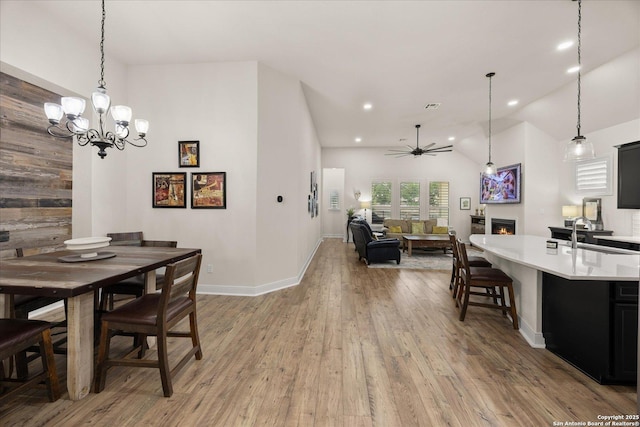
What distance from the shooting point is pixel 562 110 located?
5438 mm

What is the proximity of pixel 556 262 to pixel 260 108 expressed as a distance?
396 centimetres

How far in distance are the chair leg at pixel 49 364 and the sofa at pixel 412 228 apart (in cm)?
763

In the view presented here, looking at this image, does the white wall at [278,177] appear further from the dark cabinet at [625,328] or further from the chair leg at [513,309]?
→ the dark cabinet at [625,328]

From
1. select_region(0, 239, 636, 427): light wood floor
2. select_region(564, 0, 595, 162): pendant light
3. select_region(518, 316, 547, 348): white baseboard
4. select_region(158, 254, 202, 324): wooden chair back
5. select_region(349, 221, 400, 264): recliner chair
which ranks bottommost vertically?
select_region(0, 239, 636, 427): light wood floor

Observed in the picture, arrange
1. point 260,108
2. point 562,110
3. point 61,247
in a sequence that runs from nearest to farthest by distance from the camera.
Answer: point 61,247
point 260,108
point 562,110

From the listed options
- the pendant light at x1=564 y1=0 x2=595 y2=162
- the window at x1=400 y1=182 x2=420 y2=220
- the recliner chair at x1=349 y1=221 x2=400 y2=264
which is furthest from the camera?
the window at x1=400 y1=182 x2=420 y2=220

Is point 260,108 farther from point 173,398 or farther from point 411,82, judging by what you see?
point 173,398

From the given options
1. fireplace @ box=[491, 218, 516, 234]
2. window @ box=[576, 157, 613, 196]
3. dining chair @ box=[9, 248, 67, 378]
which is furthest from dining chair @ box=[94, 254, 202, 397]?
fireplace @ box=[491, 218, 516, 234]

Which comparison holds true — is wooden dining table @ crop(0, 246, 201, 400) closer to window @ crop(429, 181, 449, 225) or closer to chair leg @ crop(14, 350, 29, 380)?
chair leg @ crop(14, 350, 29, 380)

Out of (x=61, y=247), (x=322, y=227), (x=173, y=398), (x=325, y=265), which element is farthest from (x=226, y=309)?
(x=322, y=227)

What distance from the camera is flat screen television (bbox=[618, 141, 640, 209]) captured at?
448 cm

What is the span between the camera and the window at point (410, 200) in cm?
998

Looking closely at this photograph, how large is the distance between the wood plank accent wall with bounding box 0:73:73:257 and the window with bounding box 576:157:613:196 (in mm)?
8967

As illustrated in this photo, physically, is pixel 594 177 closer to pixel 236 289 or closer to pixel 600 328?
pixel 600 328
